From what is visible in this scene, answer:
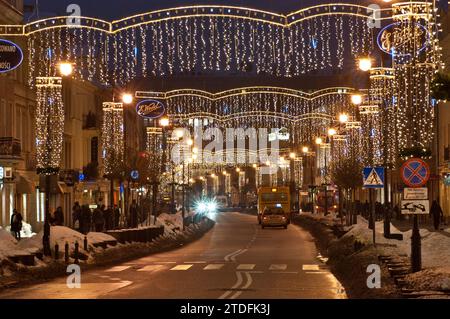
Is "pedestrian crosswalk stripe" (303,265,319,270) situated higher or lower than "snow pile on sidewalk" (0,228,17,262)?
lower

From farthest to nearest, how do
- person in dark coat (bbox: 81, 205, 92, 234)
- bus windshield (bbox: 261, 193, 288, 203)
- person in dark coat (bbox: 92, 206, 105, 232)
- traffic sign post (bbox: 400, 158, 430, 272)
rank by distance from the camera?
bus windshield (bbox: 261, 193, 288, 203) → person in dark coat (bbox: 81, 205, 92, 234) → person in dark coat (bbox: 92, 206, 105, 232) → traffic sign post (bbox: 400, 158, 430, 272)

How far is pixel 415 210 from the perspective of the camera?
22938mm

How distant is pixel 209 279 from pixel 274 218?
4873cm

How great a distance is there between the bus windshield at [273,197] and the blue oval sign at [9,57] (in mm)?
54756

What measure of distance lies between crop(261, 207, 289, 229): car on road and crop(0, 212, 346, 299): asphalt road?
31.3 meters

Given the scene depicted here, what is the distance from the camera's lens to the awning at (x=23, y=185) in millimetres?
55094

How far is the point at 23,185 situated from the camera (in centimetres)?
5528

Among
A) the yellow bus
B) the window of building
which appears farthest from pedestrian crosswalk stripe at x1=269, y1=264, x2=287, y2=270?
the yellow bus

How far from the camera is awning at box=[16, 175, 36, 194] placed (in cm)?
5509

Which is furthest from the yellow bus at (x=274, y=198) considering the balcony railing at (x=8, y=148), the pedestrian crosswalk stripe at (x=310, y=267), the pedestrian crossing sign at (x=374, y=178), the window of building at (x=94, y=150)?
the pedestrian crosswalk stripe at (x=310, y=267)

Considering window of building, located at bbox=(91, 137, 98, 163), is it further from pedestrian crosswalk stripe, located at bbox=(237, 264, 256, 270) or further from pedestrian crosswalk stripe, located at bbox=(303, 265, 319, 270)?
pedestrian crosswalk stripe, located at bbox=(303, 265, 319, 270)

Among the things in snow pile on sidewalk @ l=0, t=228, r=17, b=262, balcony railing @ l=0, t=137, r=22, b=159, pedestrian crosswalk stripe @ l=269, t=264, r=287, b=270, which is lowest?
pedestrian crosswalk stripe @ l=269, t=264, r=287, b=270
